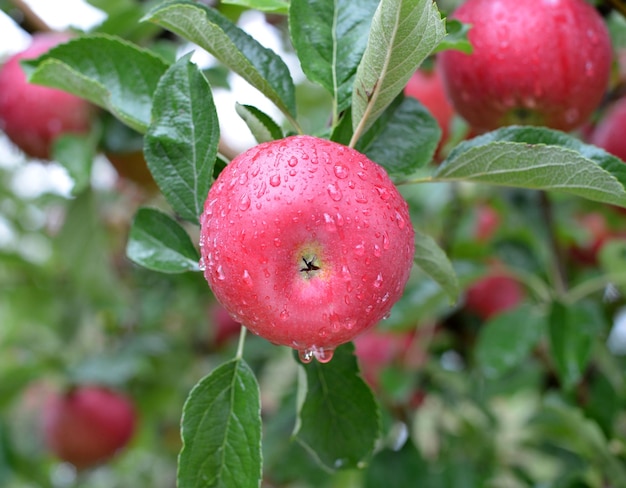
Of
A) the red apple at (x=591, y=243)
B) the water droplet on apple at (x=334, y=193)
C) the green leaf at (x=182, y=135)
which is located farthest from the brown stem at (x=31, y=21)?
the red apple at (x=591, y=243)

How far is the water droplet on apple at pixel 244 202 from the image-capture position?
1.72ft

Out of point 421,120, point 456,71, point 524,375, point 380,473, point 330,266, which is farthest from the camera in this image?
point 524,375

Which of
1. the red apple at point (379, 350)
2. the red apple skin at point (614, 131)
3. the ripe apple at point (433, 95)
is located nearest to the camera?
the red apple skin at point (614, 131)

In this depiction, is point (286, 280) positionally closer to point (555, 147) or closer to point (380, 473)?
point (555, 147)

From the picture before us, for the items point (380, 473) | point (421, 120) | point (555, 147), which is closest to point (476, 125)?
point (421, 120)

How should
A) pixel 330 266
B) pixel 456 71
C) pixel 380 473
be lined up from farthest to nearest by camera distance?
pixel 380 473
pixel 456 71
pixel 330 266

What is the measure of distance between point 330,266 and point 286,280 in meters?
0.03

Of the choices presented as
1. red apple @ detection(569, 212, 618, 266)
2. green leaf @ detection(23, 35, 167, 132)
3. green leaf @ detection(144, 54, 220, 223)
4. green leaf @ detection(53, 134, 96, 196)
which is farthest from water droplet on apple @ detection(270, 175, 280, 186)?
red apple @ detection(569, 212, 618, 266)

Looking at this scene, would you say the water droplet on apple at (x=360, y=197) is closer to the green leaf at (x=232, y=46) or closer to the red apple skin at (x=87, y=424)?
the green leaf at (x=232, y=46)

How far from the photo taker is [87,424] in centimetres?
170

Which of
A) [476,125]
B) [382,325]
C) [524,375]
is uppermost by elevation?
[476,125]

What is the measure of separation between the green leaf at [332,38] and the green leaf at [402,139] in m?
0.07

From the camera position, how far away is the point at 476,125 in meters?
0.94

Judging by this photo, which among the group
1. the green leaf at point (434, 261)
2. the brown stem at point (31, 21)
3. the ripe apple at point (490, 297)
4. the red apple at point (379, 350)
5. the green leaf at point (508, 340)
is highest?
the green leaf at point (434, 261)
